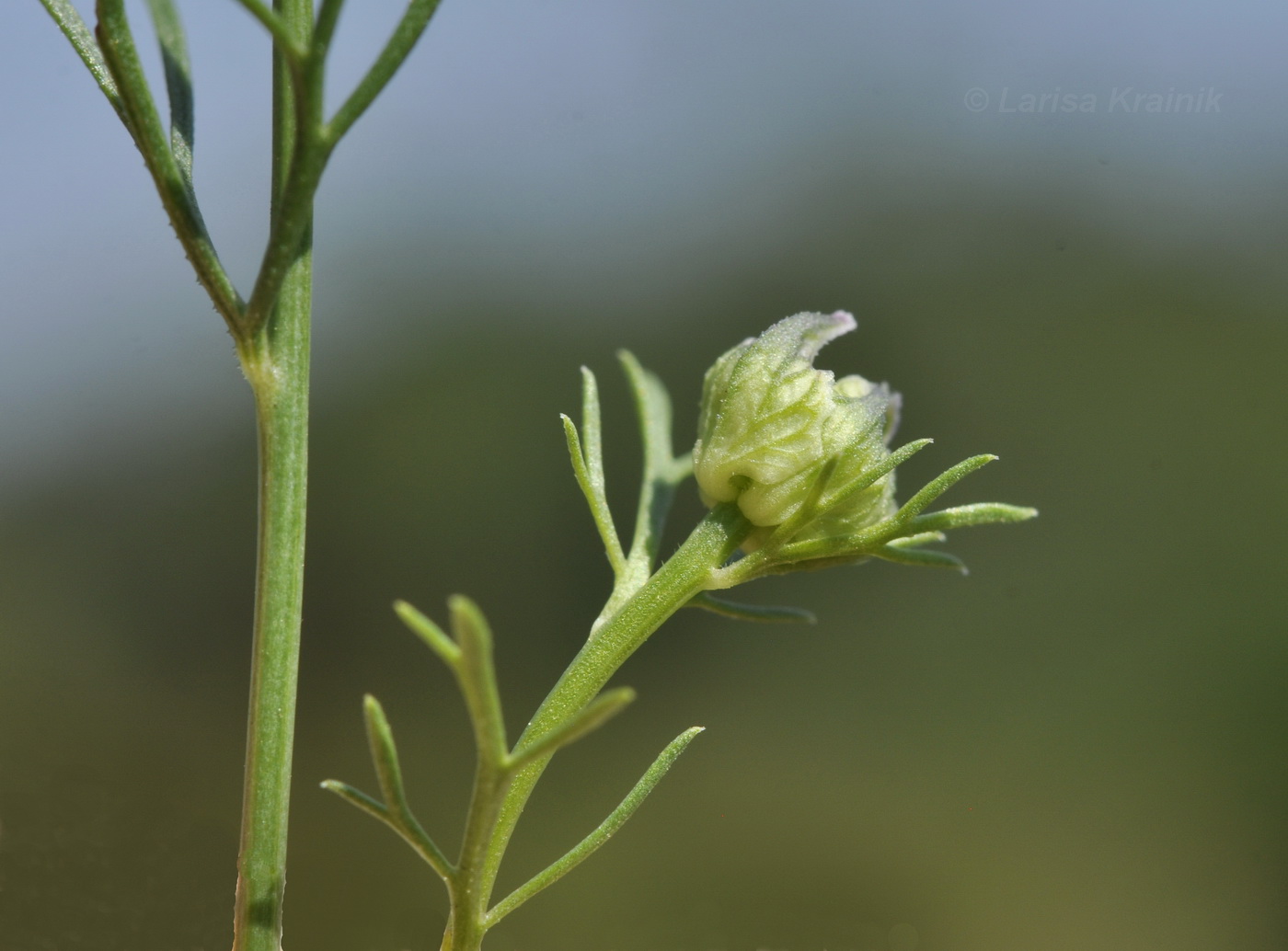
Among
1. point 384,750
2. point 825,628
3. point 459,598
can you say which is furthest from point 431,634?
point 825,628

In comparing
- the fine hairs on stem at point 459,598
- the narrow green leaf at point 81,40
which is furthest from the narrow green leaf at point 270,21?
the narrow green leaf at point 81,40

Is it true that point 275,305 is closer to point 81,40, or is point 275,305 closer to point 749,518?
point 81,40

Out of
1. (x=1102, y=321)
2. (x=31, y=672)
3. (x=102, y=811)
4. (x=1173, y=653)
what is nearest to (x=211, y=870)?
(x=102, y=811)

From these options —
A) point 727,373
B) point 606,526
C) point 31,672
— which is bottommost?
point 31,672

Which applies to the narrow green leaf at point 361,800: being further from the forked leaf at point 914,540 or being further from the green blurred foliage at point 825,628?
the green blurred foliage at point 825,628

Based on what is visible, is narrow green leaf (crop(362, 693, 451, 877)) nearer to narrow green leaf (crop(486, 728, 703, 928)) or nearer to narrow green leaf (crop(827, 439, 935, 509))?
narrow green leaf (crop(486, 728, 703, 928))

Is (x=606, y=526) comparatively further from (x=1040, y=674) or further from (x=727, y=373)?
(x=1040, y=674)
